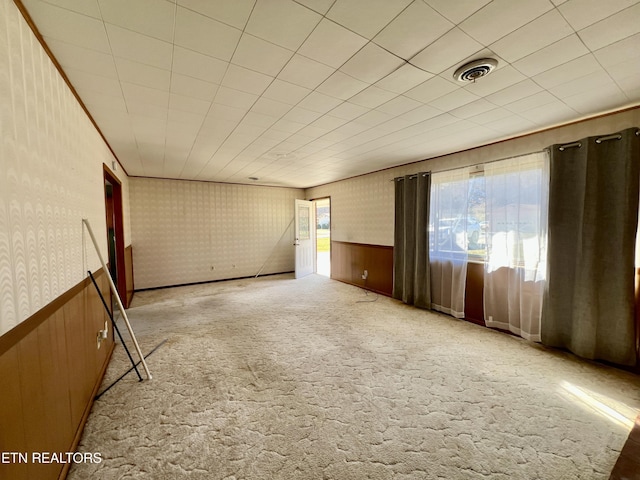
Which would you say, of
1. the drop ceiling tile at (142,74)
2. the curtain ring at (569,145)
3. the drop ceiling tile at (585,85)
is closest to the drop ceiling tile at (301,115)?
the drop ceiling tile at (142,74)

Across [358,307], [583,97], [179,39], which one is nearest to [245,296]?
[358,307]

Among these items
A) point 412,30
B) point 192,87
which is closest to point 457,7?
point 412,30

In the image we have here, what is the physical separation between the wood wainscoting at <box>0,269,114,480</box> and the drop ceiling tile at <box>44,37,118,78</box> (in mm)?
1461

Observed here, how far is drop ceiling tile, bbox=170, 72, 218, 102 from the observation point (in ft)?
6.08

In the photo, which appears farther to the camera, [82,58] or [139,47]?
[82,58]

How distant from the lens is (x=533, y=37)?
144 cm

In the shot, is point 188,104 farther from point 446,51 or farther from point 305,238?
point 305,238

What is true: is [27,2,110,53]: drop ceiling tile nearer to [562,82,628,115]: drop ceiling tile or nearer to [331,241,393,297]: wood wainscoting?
[562,82,628,115]: drop ceiling tile

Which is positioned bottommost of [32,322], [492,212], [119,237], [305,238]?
[32,322]

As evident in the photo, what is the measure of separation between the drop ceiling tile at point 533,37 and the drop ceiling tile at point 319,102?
44.1 inches

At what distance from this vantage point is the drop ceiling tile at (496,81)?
1773 millimetres

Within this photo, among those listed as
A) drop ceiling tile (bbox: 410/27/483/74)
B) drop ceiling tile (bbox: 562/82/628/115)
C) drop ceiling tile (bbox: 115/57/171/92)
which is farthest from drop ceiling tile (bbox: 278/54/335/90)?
drop ceiling tile (bbox: 562/82/628/115)

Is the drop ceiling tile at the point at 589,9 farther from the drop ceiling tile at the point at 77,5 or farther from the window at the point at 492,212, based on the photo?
the drop ceiling tile at the point at 77,5

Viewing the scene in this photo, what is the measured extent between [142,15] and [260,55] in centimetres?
60
